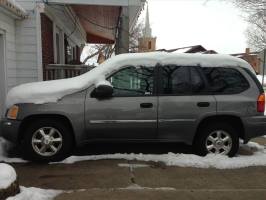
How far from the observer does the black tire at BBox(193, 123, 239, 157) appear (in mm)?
7304

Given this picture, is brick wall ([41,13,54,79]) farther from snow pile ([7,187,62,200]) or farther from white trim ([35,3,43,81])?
snow pile ([7,187,62,200])

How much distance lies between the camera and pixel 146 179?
610 centimetres

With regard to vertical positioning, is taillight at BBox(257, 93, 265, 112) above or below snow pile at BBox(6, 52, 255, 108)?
below

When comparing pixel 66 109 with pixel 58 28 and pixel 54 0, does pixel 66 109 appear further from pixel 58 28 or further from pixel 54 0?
pixel 58 28

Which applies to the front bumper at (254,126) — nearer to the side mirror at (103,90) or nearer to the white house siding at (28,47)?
the side mirror at (103,90)

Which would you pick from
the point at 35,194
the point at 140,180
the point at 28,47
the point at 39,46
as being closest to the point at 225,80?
the point at 140,180

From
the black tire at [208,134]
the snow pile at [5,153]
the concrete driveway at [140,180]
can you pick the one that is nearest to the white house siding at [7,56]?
the snow pile at [5,153]

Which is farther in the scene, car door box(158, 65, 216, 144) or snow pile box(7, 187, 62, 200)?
car door box(158, 65, 216, 144)

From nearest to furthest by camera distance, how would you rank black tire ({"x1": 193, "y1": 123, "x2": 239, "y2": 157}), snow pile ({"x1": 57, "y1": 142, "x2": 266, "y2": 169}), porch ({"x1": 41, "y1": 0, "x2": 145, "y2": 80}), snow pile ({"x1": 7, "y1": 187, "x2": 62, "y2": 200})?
snow pile ({"x1": 7, "y1": 187, "x2": 62, "y2": 200}) → snow pile ({"x1": 57, "y1": 142, "x2": 266, "y2": 169}) → black tire ({"x1": 193, "y1": 123, "x2": 239, "y2": 157}) → porch ({"x1": 41, "y1": 0, "x2": 145, "y2": 80})

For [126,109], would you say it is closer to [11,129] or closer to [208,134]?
[208,134]

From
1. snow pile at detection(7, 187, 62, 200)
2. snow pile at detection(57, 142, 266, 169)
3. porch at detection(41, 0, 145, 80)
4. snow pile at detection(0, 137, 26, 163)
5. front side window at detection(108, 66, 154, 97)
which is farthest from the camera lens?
porch at detection(41, 0, 145, 80)

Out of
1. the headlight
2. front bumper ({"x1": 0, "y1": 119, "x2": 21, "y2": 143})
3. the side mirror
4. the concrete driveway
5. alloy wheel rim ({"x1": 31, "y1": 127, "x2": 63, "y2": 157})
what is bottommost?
the concrete driveway

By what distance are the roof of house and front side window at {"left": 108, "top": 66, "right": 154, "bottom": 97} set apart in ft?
9.03

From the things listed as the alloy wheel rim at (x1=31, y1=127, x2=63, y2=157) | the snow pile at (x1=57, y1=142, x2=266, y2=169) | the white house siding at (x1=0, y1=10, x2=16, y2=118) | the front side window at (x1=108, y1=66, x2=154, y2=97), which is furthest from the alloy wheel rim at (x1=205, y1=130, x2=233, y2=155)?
the white house siding at (x1=0, y1=10, x2=16, y2=118)
